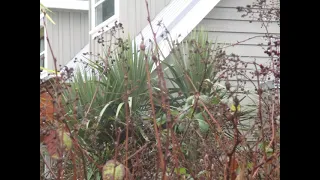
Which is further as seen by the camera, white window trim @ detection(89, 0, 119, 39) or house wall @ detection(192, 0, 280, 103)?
white window trim @ detection(89, 0, 119, 39)

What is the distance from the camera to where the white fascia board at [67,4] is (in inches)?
324

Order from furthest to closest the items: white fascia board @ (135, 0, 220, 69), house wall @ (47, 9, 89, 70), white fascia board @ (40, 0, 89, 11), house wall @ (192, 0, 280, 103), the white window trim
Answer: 1. house wall @ (47, 9, 89, 70)
2. white fascia board @ (40, 0, 89, 11)
3. the white window trim
4. house wall @ (192, 0, 280, 103)
5. white fascia board @ (135, 0, 220, 69)

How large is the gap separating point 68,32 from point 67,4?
0.39 metres

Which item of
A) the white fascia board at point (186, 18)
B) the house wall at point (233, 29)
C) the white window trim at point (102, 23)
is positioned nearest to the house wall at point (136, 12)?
the white window trim at point (102, 23)

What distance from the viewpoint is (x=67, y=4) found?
8.32 meters

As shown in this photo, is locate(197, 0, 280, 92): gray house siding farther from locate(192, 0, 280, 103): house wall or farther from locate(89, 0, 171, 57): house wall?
locate(89, 0, 171, 57): house wall

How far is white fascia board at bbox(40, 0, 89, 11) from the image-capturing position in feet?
27.0

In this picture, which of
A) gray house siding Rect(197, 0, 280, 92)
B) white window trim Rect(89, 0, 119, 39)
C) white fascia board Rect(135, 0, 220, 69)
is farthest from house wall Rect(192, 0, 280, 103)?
white window trim Rect(89, 0, 119, 39)

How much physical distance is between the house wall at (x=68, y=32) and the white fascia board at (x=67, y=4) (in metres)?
0.11

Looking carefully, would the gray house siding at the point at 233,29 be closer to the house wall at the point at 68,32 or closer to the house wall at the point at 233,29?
the house wall at the point at 233,29

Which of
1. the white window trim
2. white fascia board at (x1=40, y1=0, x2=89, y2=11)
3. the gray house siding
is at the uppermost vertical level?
white fascia board at (x1=40, y1=0, x2=89, y2=11)

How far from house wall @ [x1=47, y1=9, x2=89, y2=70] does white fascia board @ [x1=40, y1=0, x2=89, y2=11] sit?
11 centimetres
